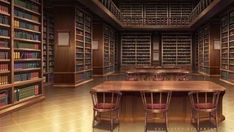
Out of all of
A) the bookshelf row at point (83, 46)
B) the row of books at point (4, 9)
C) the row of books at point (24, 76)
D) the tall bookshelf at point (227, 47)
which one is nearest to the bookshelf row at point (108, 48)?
the bookshelf row at point (83, 46)

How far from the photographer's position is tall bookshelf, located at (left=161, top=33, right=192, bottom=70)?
66.6 ft

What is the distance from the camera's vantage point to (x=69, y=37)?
1078cm

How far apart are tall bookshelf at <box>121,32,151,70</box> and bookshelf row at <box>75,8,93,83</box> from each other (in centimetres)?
711

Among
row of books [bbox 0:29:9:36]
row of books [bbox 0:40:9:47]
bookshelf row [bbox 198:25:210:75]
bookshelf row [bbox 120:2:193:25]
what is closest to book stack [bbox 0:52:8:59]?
row of books [bbox 0:40:9:47]

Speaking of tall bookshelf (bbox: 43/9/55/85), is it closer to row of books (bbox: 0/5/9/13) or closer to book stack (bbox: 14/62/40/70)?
book stack (bbox: 14/62/40/70)

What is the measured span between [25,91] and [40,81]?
83 cm

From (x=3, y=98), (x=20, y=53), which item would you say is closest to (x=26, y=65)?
(x=20, y=53)

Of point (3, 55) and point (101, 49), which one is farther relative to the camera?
point (101, 49)

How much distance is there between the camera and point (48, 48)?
1180 cm

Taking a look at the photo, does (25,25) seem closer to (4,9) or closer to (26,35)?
(26,35)

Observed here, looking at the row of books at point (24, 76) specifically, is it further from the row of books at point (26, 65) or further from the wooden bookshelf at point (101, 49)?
the wooden bookshelf at point (101, 49)

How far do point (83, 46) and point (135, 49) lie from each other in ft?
28.8

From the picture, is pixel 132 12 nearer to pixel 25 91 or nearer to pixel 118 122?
pixel 25 91

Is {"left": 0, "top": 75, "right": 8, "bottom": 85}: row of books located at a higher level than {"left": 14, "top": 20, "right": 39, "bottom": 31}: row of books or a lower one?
lower
